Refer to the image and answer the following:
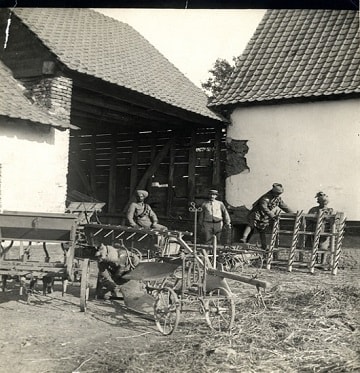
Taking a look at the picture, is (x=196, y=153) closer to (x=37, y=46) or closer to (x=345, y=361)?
(x=37, y=46)

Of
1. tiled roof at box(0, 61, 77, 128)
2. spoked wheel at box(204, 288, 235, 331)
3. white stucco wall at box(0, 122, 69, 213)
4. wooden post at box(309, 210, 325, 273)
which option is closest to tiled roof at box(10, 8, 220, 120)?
tiled roof at box(0, 61, 77, 128)

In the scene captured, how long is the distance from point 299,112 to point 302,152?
1.01m

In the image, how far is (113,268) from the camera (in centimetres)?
738

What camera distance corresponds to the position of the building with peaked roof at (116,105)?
11.2 meters

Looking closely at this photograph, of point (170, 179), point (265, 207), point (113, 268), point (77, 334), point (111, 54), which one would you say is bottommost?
point (77, 334)

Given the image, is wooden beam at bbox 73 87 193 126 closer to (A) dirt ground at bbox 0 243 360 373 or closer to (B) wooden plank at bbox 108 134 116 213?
(B) wooden plank at bbox 108 134 116 213

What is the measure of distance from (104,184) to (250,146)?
235 inches

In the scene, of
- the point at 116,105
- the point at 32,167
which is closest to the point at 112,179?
the point at 116,105

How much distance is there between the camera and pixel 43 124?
10.6 metres

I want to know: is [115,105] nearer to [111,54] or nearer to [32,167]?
[111,54]

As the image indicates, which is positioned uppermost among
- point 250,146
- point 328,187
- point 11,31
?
point 11,31

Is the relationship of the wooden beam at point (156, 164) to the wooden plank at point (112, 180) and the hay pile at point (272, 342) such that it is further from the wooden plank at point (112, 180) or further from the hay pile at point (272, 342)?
the hay pile at point (272, 342)

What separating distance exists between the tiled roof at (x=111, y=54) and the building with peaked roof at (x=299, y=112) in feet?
4.27

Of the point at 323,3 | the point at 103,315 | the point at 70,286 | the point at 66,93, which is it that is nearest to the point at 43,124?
the point at 66,93
